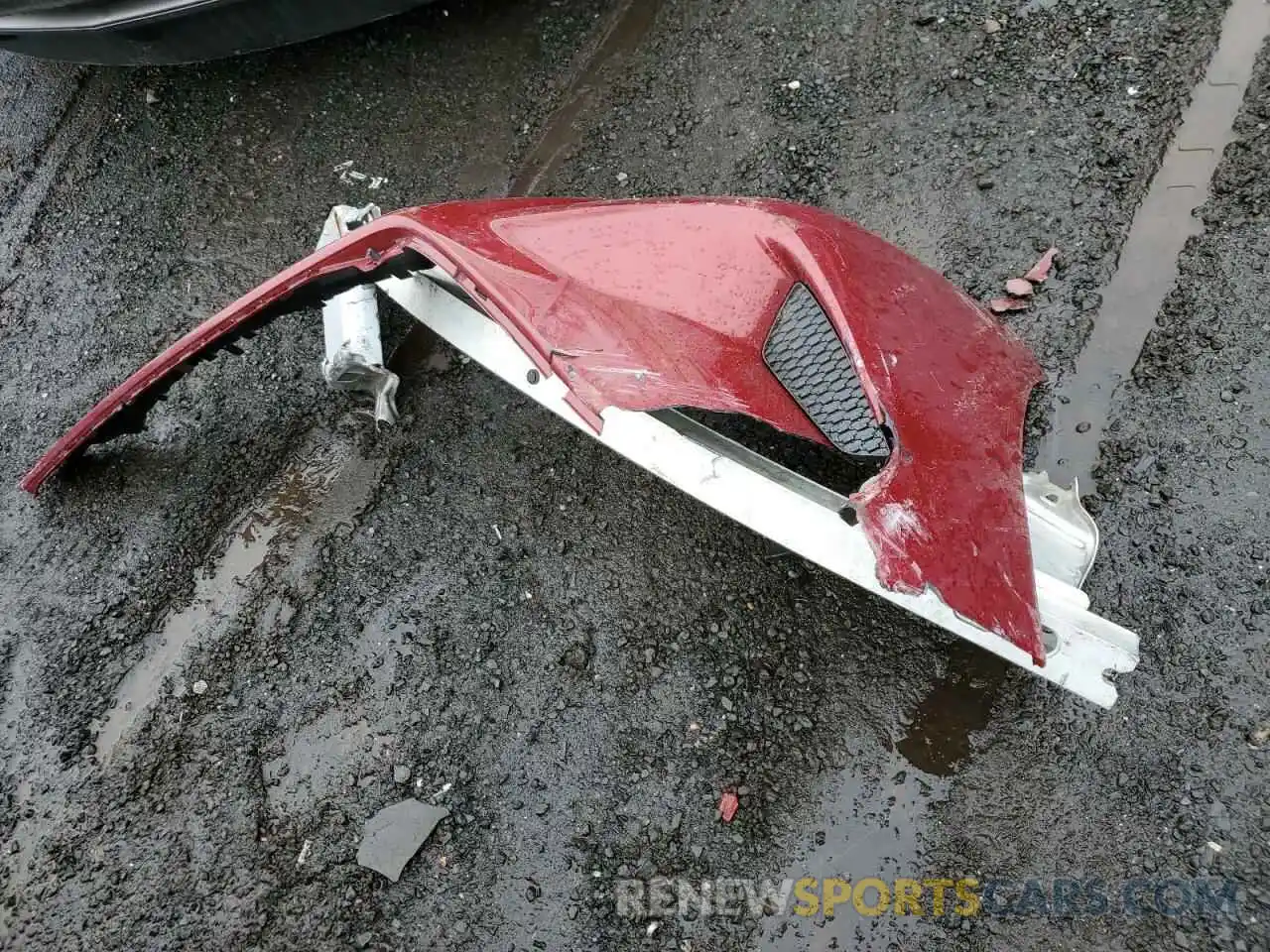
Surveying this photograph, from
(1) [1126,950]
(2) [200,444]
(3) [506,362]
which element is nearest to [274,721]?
(2) [200,444]

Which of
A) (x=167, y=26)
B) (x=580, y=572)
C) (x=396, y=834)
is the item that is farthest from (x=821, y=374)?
(x=167, y=26)

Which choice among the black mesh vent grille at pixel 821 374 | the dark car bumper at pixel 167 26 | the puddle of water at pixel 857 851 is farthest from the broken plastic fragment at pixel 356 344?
the puddle of water at pixel 857 851

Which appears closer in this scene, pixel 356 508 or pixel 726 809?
pixel 726 809

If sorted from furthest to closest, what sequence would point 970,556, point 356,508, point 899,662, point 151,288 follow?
1. point 151,288
2. point 356,508
3. point 899,662
4. point 970,556

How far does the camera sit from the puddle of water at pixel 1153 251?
2682 mm

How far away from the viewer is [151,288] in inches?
130

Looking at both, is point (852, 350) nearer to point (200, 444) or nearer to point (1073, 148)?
point (1073, 148)

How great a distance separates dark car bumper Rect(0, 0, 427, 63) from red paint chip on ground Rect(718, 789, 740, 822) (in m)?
3.09

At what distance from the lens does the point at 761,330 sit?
2.05 metres

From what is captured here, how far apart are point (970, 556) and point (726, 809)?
1.03m

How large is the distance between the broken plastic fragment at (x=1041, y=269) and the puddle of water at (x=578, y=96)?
1746 mm

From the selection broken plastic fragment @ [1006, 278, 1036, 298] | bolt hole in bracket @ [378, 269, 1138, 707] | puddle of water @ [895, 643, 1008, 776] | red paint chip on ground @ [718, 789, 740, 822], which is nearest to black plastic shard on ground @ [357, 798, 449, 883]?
red paint chip on ground @ [718, 789, 740, 822]

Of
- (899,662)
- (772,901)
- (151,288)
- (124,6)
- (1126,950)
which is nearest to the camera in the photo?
(1126,950)

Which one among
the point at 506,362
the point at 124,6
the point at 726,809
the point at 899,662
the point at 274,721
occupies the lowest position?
the point at 274,721
